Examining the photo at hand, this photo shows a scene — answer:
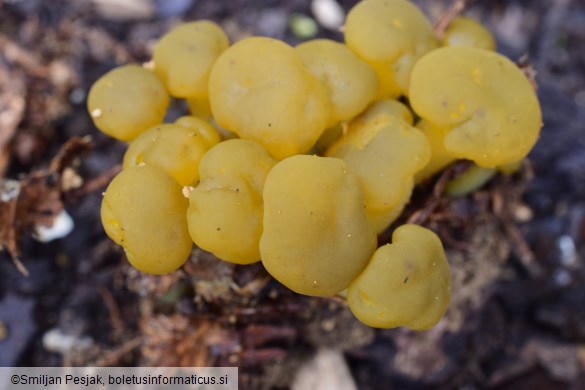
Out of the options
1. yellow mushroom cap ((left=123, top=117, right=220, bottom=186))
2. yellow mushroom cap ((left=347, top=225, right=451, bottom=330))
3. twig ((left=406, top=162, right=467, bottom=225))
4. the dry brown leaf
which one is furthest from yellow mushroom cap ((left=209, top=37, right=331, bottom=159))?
the dry brown leaf

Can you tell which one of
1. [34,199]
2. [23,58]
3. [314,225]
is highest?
[314,225]

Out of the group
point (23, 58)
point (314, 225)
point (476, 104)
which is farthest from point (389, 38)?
point (23, 58)

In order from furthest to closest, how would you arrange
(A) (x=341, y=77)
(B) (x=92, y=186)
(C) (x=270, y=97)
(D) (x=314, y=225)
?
(B) (x=92, y=186)
(A) (x=341, y=77)
(C) (x=270, y=97)
(D) (x=314, y=225)

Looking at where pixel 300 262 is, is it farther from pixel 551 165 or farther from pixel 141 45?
pixel 141 45

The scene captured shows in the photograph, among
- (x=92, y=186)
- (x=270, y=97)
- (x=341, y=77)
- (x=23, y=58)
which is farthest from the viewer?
(x=23, y=58)

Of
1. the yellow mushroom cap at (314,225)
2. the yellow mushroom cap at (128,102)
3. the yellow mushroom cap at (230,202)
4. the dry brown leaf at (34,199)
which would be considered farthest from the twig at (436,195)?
the dry brown leaf at (34,199)

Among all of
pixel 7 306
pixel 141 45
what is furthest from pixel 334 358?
pixel 141 45

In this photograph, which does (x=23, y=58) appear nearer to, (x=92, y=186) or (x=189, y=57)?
(x=92, y=186)

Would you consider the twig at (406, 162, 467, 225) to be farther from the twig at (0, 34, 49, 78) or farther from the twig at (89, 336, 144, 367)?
the twig at (0, 34, 49, 78)
